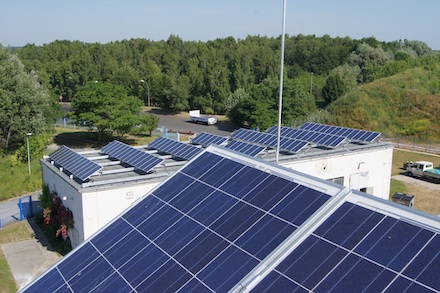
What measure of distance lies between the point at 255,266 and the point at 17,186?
99.5ft

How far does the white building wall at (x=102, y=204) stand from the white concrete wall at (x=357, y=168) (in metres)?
9.88

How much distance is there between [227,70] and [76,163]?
60898 millimetres

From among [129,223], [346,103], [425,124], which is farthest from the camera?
[346,103]

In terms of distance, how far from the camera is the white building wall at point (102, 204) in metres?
19.7

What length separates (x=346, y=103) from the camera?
211 feet

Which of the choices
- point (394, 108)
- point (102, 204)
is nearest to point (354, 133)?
point (102, 204)

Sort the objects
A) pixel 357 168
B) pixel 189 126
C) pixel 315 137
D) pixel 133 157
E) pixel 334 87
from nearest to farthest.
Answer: pixel 133 157 < pixel 357 168 < pixel 315 137 < pixel 189 126 < pixel 334 87

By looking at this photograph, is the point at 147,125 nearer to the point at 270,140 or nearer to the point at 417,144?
the point at 270,140

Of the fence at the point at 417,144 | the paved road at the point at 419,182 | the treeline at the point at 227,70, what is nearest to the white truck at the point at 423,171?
the paved road at the point at 419,182

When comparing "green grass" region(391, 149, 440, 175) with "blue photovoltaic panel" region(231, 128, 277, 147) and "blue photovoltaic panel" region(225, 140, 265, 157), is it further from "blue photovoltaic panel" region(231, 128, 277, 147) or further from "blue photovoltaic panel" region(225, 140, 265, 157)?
"blue photovoltaic panel" region(225, 140, 265, 157)

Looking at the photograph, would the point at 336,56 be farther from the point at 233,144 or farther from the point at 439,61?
the point at 233,144

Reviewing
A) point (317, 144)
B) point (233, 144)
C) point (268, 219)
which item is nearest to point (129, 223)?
point (268, 219)

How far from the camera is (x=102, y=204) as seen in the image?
19984mm

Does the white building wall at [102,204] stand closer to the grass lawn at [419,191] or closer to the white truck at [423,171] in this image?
the grass lawn at [419,191]
